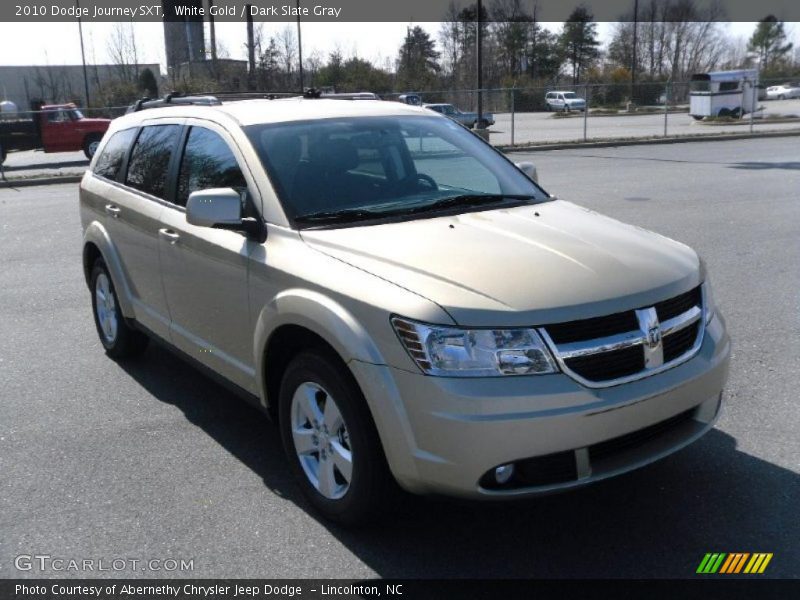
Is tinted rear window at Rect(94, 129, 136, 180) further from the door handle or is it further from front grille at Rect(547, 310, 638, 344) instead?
front grille at Rect(547, 310, 638, 344)

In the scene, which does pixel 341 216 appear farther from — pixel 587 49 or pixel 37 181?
pixel 587 49

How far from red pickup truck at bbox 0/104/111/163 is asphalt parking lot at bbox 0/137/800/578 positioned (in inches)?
858

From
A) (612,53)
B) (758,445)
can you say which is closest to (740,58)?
(612,53)

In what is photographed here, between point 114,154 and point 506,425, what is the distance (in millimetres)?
4175

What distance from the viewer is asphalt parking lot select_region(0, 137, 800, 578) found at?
3.40m

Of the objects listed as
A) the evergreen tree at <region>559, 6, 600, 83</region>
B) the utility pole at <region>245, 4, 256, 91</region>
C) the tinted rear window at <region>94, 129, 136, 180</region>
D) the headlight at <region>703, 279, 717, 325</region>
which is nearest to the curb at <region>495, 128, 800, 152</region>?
the utility pole at <region>245, 4, 256, 91</region>

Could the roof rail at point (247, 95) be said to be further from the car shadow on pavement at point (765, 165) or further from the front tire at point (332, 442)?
the car shadow on pavement at point (765, 165)

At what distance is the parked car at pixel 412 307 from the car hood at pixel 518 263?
1 centimetres

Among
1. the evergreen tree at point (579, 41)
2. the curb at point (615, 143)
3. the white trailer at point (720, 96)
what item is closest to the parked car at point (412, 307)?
the curb at point (615, 143)

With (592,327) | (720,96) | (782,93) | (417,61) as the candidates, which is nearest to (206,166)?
(592,327)

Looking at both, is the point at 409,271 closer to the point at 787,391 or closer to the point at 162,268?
the point at 162,268

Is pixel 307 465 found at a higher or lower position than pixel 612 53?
lower

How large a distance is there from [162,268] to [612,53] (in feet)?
284

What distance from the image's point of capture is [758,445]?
4.28m
